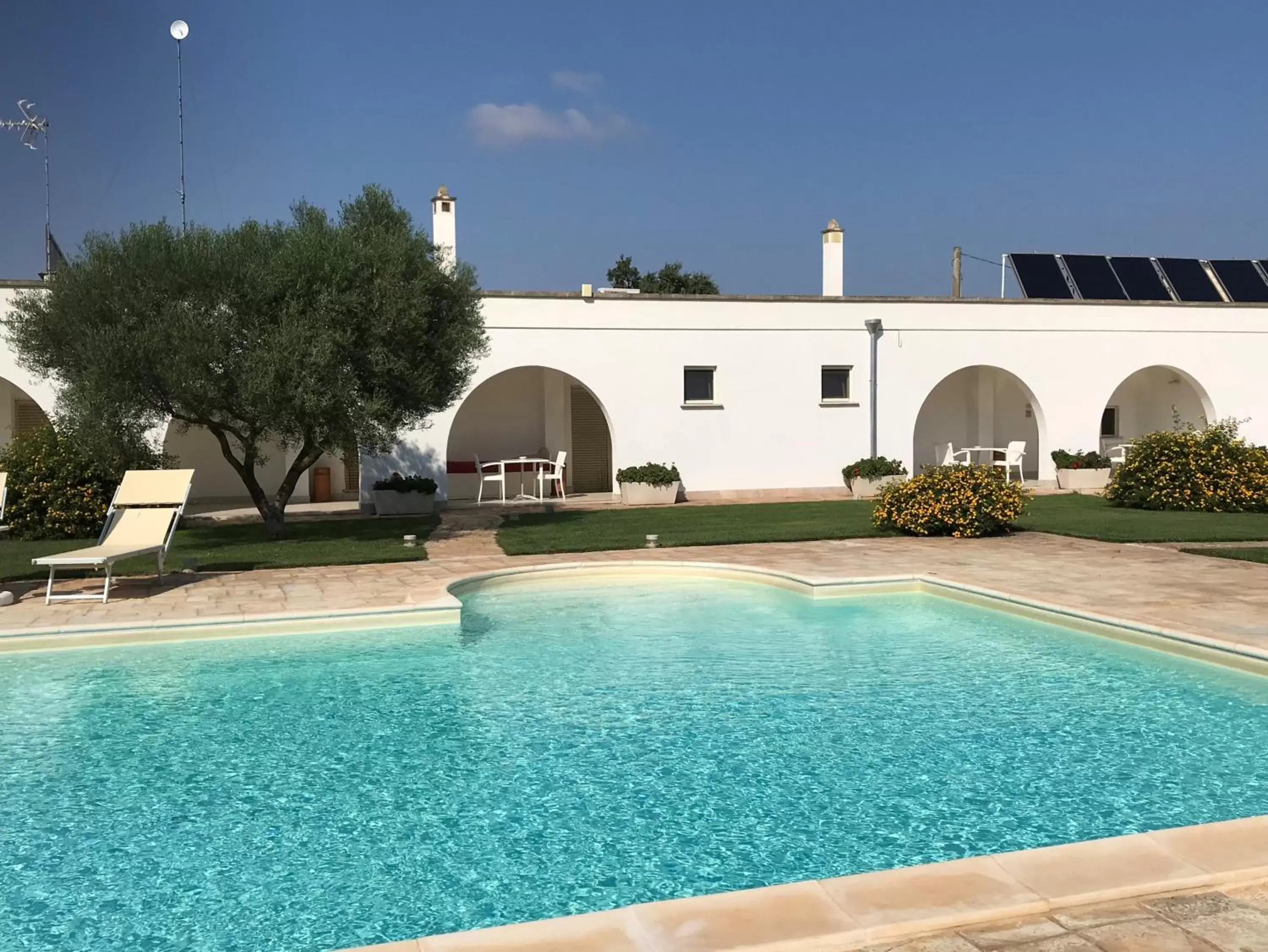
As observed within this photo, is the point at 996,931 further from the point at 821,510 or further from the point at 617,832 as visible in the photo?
the point at 821,510

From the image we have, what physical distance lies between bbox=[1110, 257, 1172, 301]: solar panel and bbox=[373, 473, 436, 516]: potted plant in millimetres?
15856

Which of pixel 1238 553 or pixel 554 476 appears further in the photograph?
pixel 554 476

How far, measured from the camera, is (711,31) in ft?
63.7

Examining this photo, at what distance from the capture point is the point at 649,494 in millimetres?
18703

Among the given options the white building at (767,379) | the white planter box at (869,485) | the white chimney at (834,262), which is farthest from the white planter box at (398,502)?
the white chimney at (834,262)

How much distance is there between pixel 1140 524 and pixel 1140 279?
11.2m

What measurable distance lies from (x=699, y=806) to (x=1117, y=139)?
20.8 m

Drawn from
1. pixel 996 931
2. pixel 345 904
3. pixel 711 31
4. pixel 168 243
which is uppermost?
pixel 711 31

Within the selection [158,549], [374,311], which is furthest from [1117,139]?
[158,549]

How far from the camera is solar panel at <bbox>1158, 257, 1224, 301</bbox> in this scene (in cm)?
2284

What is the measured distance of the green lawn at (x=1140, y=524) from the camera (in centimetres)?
1259

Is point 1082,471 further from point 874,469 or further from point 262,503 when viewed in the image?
point 262,503

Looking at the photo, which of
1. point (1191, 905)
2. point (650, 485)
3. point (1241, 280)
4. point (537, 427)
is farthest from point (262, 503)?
point (1241, 280)

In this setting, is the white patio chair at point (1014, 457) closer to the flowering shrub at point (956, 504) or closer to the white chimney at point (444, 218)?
the flowering shrub at point (956, 504)
